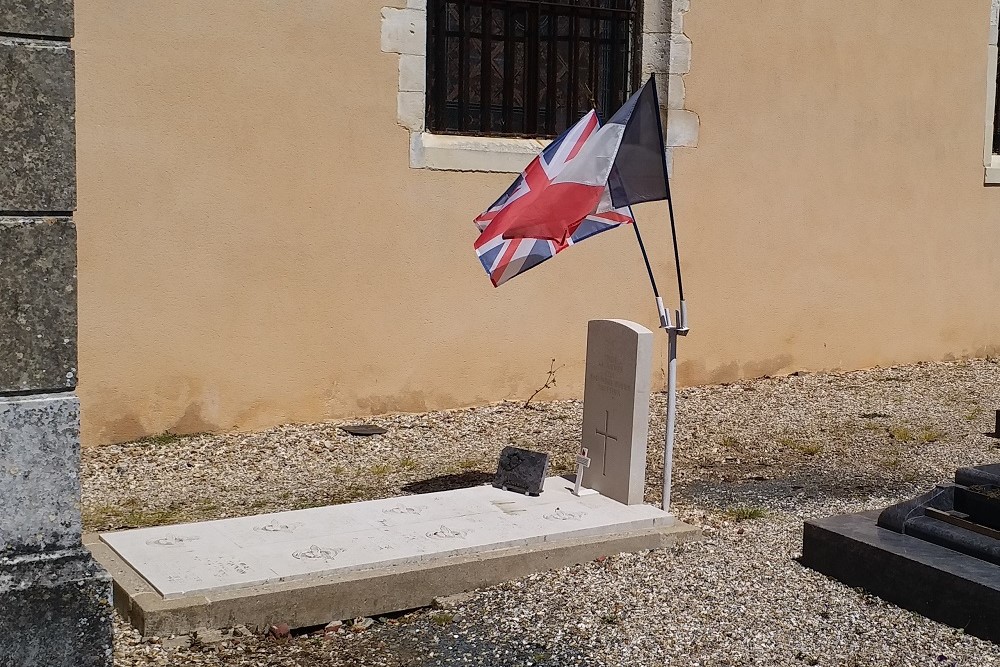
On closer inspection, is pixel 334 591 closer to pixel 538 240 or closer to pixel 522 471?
pixel 522 471

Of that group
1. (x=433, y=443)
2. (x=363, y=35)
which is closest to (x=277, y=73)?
(x=363, y=35)

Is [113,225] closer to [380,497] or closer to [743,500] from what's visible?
[380,497]

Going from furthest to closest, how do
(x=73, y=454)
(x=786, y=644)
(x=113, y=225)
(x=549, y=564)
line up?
(x=113, y=225) → (x=549, y=564) → (x=786, y=644) → (x=73, y=454)

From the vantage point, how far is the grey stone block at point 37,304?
3174mm

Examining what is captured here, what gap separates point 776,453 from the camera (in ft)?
23.7

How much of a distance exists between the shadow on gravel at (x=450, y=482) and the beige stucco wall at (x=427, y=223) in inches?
57.9

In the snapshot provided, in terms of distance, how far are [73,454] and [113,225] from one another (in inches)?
150

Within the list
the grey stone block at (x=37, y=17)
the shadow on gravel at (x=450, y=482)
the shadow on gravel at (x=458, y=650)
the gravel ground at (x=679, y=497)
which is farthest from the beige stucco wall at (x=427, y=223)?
the grey stone block at (x=37, y=17)

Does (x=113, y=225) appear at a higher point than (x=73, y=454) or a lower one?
higher

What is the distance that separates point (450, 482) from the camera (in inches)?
251

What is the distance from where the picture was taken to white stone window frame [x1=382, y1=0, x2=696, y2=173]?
7539 mm

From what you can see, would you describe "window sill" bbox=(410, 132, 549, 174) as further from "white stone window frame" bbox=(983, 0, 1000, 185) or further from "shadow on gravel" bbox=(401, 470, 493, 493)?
"white stone window frame" bbox=(983, 0, 1000, 185)

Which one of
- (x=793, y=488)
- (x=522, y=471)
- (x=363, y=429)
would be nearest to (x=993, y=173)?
(x=793, y=488)

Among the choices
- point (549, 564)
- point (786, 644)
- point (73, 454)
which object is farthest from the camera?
point (549, 564)
